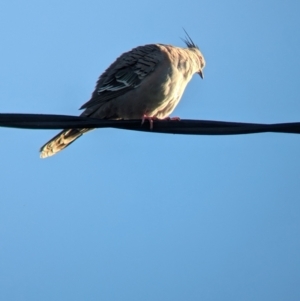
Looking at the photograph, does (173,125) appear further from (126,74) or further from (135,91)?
(126,74)

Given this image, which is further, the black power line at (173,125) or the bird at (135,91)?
the bird at (135,91)

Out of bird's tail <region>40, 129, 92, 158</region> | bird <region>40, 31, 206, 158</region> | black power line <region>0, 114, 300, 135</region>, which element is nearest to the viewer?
black power line <region>0, 114, 300, 135</region>

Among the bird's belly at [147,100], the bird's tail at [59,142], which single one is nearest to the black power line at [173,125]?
the bird's tail at [59,142]

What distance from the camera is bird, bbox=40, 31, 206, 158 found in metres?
8.43

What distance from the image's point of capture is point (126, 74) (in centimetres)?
863

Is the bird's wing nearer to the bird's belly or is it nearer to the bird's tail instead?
the bird's belly

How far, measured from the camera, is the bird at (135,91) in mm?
8430

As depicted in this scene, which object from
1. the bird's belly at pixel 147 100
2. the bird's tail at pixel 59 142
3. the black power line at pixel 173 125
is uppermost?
the bird's belly at pixel 147 100

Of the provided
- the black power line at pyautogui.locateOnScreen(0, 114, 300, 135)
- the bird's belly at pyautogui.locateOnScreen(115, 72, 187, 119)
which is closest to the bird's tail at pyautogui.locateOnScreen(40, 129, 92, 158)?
the bird's belly at pyautogui.locateOnScreen(115, 72, 187, 119)

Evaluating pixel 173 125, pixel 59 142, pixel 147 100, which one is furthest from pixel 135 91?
pixel 173 125

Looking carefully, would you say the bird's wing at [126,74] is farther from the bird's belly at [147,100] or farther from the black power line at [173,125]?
the black power line at [173,125]

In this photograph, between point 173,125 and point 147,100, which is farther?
point 147,100

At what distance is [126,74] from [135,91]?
0.25 m

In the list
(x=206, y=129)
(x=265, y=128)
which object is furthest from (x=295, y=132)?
(x=206, y=129)
